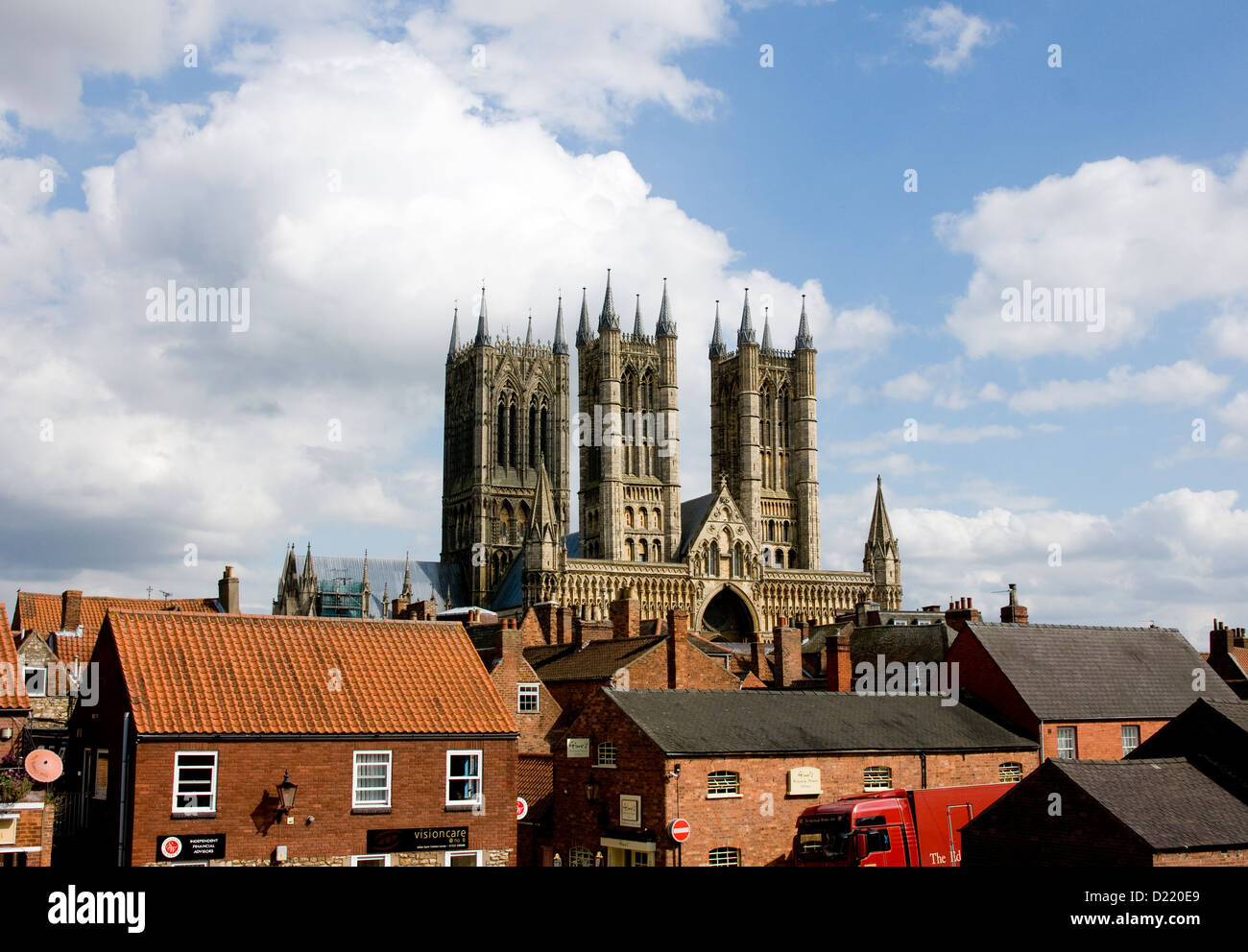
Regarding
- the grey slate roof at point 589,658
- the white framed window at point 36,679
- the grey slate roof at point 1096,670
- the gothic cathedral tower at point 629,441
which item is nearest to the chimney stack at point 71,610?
the white framed window at point 36,679

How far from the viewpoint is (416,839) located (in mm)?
28297

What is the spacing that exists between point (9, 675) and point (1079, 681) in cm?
3352

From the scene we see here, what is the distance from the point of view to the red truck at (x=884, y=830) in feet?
101

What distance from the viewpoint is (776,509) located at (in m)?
131

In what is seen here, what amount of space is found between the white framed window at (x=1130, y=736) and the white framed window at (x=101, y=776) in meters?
32.4

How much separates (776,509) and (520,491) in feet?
102

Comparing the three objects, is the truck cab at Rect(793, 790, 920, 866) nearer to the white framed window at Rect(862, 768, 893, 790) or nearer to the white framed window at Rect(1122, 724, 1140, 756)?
the white framed window at Rect(862, 768, 893, 790)

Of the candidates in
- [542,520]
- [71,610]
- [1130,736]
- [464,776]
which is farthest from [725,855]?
[542,520]

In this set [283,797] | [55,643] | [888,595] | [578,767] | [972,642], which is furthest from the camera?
[888,595]

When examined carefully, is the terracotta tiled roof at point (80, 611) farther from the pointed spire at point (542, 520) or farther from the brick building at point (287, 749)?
the pointed spire at point (542, 520)

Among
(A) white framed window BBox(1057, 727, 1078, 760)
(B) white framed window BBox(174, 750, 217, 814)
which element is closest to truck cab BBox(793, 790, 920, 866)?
(A) white framed window BBox(1057, 727, 1078, 760)
